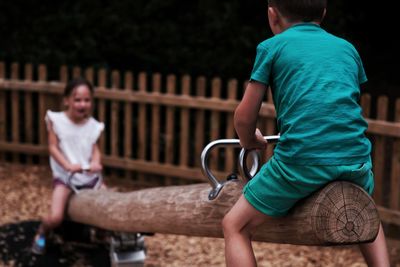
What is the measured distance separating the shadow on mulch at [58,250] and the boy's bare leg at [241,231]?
2.35m

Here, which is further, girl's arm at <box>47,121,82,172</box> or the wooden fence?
the wooden fence

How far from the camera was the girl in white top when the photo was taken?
4.92 m

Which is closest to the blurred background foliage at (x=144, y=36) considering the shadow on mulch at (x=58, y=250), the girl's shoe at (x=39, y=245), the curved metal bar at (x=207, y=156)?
the shadow on mulch at (x=58, y=250)

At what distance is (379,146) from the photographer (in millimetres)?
5508

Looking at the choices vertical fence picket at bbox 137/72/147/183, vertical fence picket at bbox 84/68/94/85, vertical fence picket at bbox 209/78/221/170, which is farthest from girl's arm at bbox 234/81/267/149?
vertical fence picket at bbox 84/68/94/85

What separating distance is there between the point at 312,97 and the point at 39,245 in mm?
3013

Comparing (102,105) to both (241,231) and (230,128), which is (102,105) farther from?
(241,231)

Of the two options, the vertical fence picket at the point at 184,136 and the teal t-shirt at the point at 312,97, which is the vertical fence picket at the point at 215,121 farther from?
the teal t-shirt at the point at 312,97

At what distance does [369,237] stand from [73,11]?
6056 mm

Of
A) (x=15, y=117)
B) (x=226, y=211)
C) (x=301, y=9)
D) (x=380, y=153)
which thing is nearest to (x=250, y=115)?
(x=301, y=9)

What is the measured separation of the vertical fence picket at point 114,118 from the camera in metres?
7.01

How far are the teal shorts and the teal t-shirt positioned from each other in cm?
3

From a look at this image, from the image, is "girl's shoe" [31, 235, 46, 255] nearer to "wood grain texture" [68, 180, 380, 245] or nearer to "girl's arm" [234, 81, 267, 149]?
"wood grain texture" [68, 180, 380, 245]

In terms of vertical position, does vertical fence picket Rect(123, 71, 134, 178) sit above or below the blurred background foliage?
below
